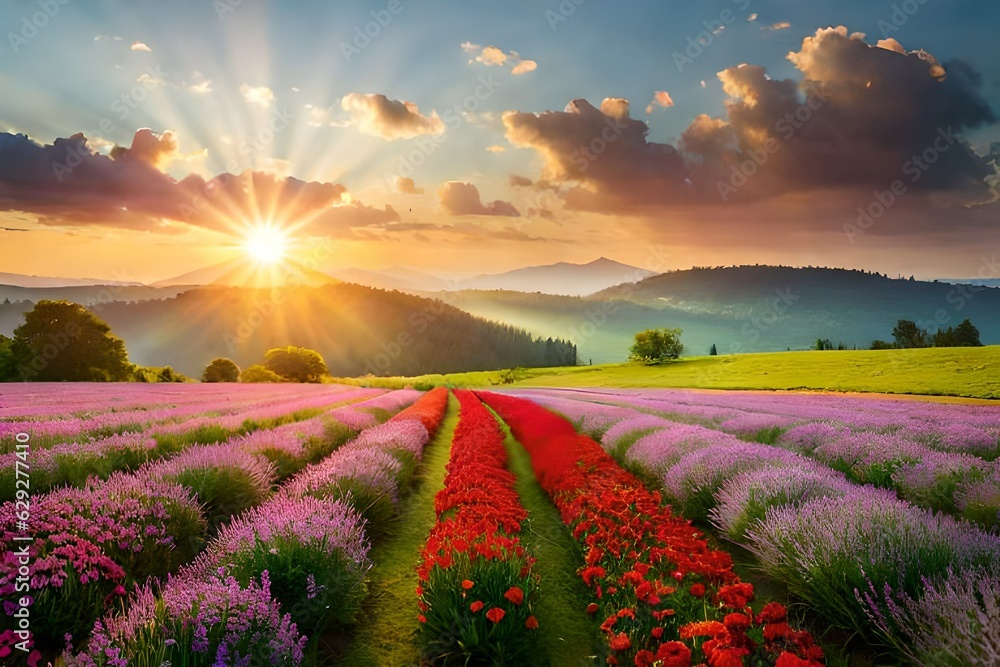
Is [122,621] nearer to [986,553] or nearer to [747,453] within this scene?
[986,553]

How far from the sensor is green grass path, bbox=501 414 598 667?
409 cm

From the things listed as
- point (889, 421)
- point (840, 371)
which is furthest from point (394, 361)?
point (889, 421)

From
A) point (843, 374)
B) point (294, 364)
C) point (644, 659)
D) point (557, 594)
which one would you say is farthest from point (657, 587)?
Result: point (294, 364)

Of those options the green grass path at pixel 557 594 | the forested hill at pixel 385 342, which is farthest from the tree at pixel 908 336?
the green grass path at pixel 557 594

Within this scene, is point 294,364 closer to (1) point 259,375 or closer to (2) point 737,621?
(1) point 259,375

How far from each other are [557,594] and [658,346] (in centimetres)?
8270

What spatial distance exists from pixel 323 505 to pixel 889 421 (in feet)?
45.0

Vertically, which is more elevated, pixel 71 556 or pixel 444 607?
pixel 71 556

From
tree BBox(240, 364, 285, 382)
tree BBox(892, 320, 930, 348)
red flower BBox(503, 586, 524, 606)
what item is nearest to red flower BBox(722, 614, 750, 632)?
red flower BBox(503, 586, 524, 606)

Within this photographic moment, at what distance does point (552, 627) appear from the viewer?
449cm

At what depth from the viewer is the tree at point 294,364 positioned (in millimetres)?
72875

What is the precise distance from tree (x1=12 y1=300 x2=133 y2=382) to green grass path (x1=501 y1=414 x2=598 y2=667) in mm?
53787

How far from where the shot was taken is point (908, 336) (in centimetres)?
7769

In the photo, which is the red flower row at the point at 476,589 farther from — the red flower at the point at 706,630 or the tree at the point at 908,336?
the tree at the point at 908,336
